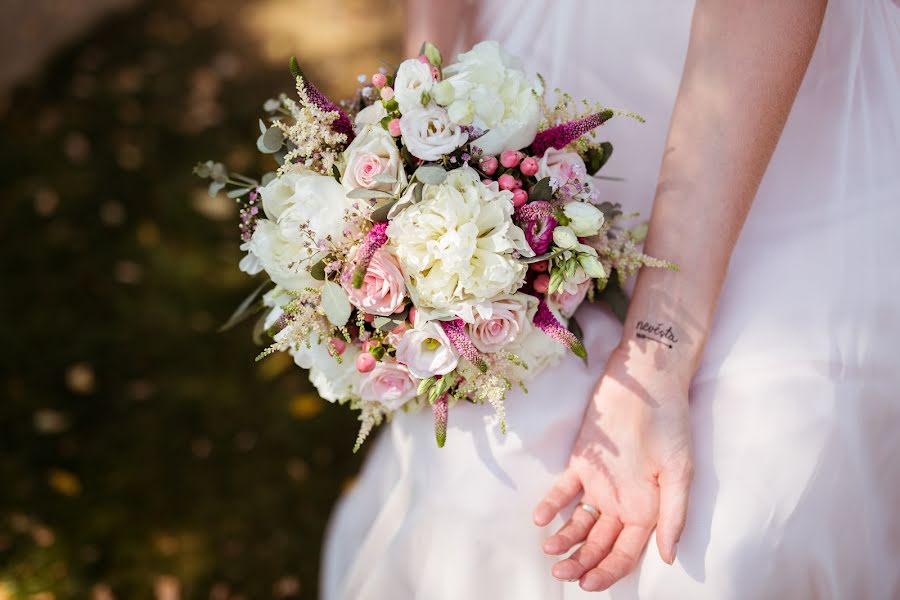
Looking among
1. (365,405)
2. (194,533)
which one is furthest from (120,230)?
(365,405)

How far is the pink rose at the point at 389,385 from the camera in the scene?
4.40ft

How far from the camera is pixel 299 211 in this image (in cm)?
125

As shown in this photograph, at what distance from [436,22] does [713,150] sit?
0.82 m

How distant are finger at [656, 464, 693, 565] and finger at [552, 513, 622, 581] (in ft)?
0.33

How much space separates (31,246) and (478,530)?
2.77 metres

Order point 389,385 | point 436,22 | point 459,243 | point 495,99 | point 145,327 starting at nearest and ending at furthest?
point 459,243
point 495,99
point 389,385
point 436,22
point 145,327

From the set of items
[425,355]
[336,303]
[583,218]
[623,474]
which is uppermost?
[583,218]

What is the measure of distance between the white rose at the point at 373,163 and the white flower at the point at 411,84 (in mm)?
63

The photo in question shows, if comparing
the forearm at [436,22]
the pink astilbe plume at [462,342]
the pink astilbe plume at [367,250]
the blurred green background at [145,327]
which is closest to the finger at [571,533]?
the pink astilbe plume at [462,342]

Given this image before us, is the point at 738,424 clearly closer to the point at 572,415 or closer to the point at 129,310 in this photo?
the point at 572,415

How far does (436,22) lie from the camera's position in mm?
1867

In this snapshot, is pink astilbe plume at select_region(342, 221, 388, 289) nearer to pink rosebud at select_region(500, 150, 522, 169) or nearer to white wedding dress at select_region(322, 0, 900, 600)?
pink rosebud at select_region(500, 150, 522, 169)

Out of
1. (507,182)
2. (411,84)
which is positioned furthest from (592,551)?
(411,84)

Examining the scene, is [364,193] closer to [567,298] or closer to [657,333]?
[567,298]
